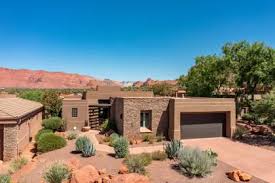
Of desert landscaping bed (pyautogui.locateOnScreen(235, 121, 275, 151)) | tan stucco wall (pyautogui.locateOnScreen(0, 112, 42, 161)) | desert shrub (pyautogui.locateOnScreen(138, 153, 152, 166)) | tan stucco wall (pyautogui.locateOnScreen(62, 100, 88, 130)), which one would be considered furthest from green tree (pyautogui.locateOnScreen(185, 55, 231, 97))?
tan stucco wall (pyautogui.locateOnScreen(0, 112, 42, 161))

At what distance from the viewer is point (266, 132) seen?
27.3 meters

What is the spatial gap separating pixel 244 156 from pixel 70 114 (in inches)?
755

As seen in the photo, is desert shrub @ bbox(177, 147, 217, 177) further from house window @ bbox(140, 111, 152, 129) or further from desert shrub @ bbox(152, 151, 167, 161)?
house window @ bbox(140, 111, 152, 129)

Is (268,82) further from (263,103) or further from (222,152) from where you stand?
(222,152)

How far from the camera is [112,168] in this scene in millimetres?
14906

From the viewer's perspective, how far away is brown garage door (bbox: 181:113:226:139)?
24344 mm

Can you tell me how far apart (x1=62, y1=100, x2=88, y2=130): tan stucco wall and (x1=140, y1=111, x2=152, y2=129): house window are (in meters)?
8.85

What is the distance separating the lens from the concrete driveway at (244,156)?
1541 centimetres

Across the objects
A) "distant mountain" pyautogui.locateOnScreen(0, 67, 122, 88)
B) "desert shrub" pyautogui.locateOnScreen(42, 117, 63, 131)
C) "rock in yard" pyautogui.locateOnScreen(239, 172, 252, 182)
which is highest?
"distant mountain" pyautogui.locateOnScreen(0, 67, 122, 88)

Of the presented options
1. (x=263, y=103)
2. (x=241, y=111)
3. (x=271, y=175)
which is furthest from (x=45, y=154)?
(x=241, y=111)

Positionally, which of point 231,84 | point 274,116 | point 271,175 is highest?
point 231,84

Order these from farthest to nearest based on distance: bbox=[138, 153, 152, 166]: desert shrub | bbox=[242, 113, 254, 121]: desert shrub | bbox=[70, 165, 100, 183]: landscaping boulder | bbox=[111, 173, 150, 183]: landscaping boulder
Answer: bbox=[242, 113, 254, 121]: desert shrub → bbox=[138, 153, 152, 166]: desert shrub → bbox=[70, 165, 100, 183]: landscaping boulder → bbox=[111, 173, 150, 183]: landscaping boulder

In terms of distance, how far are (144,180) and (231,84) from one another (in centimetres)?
2370

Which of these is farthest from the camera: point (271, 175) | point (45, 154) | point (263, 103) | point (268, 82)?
point (268, 82)
